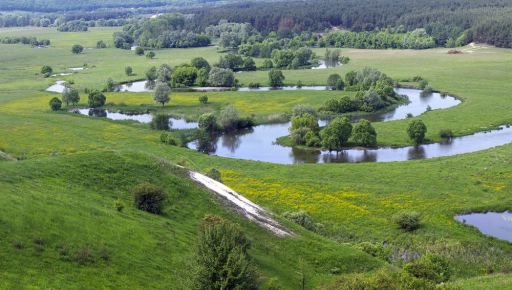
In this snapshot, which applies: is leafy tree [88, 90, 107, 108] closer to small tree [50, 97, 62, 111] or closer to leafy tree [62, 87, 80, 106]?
leafy tree [62, 87, 80, 106]

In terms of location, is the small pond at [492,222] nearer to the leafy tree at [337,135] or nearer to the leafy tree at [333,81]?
the leafy tree at [337,135]

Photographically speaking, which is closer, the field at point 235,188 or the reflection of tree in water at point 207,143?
the field at point 235,188

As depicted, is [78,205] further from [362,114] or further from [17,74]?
[17,74]

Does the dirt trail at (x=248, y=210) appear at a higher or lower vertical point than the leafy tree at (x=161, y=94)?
A: higher

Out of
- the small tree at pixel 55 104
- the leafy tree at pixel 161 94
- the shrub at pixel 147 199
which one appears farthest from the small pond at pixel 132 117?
the shrub at pixel 147 199

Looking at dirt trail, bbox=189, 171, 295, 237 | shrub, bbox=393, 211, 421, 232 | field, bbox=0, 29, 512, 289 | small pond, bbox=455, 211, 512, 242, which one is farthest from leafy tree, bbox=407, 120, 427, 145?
dirt trail, bbox=189, 171, 295, 237

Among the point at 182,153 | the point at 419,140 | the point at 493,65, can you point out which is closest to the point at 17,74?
the point at 182,153
